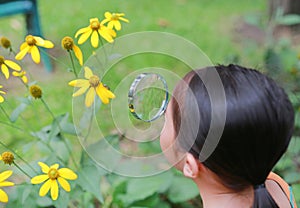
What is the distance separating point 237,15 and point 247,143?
342 cm

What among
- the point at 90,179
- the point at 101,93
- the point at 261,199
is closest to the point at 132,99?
the point at 101,93

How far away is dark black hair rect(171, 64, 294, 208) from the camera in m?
0.93

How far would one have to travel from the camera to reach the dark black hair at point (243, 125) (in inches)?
36.5

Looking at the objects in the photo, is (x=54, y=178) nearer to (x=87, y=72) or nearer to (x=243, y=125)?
(x=87, y=72)

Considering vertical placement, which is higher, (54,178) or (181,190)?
(54,178)

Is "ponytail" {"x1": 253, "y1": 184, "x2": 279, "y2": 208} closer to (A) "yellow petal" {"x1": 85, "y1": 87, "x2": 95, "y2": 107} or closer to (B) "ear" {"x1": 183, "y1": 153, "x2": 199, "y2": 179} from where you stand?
(B) "ear" {"x1": 183, "y1": 153, "x2": 199, "y2": 179}

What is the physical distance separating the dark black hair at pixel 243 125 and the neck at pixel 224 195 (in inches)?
0.9

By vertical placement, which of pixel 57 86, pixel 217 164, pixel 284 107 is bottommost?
pixel 57 86

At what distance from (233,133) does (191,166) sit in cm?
13

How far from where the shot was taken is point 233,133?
0.93 m

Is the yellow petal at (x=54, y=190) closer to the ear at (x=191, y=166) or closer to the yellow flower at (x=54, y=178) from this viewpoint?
the yellow flower at (x=54, y=178)

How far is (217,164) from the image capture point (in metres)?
0.98

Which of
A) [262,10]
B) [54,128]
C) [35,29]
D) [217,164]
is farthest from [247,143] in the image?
[262,10]

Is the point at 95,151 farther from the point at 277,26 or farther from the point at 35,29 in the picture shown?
the point at 277,26
